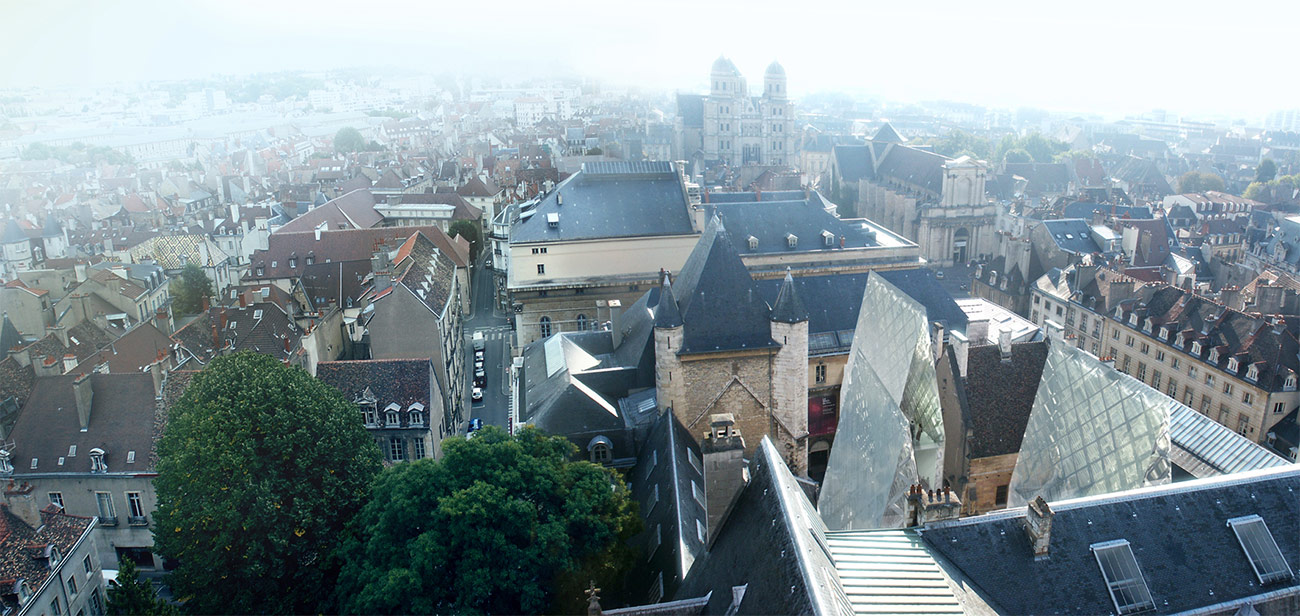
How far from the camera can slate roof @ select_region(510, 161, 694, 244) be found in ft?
154

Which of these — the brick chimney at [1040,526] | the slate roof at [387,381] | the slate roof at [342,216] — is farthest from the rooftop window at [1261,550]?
the slate roof at [342,216]

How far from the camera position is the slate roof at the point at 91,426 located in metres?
30.8

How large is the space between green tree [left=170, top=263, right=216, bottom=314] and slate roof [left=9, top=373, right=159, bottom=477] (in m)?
Result: 28.9

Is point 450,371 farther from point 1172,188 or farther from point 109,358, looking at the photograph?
point 1172,188

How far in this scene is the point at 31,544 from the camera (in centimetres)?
2425

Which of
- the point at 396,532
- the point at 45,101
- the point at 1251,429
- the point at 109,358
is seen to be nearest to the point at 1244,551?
the point at 396,532

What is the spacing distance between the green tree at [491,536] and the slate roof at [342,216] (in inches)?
2114

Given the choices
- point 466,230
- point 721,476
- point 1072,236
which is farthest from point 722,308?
Answer: point 466,230

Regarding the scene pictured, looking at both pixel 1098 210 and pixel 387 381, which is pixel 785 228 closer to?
pixel 387 381

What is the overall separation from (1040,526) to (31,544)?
27.1 m

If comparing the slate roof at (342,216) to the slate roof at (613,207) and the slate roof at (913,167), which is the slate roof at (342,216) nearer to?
the slate roof at (613,207)

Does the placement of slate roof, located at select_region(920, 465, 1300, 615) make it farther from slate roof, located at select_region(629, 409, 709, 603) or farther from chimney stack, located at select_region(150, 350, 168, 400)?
chimney stack, located at select_region(150, 350, 168, 400)

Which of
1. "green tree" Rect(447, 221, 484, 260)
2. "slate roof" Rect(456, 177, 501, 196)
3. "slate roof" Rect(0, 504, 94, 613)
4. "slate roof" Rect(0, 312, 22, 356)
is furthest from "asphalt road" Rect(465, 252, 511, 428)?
"slate roof" Rect(0, 312, 22, 356)

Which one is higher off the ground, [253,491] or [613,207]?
[613,207]
